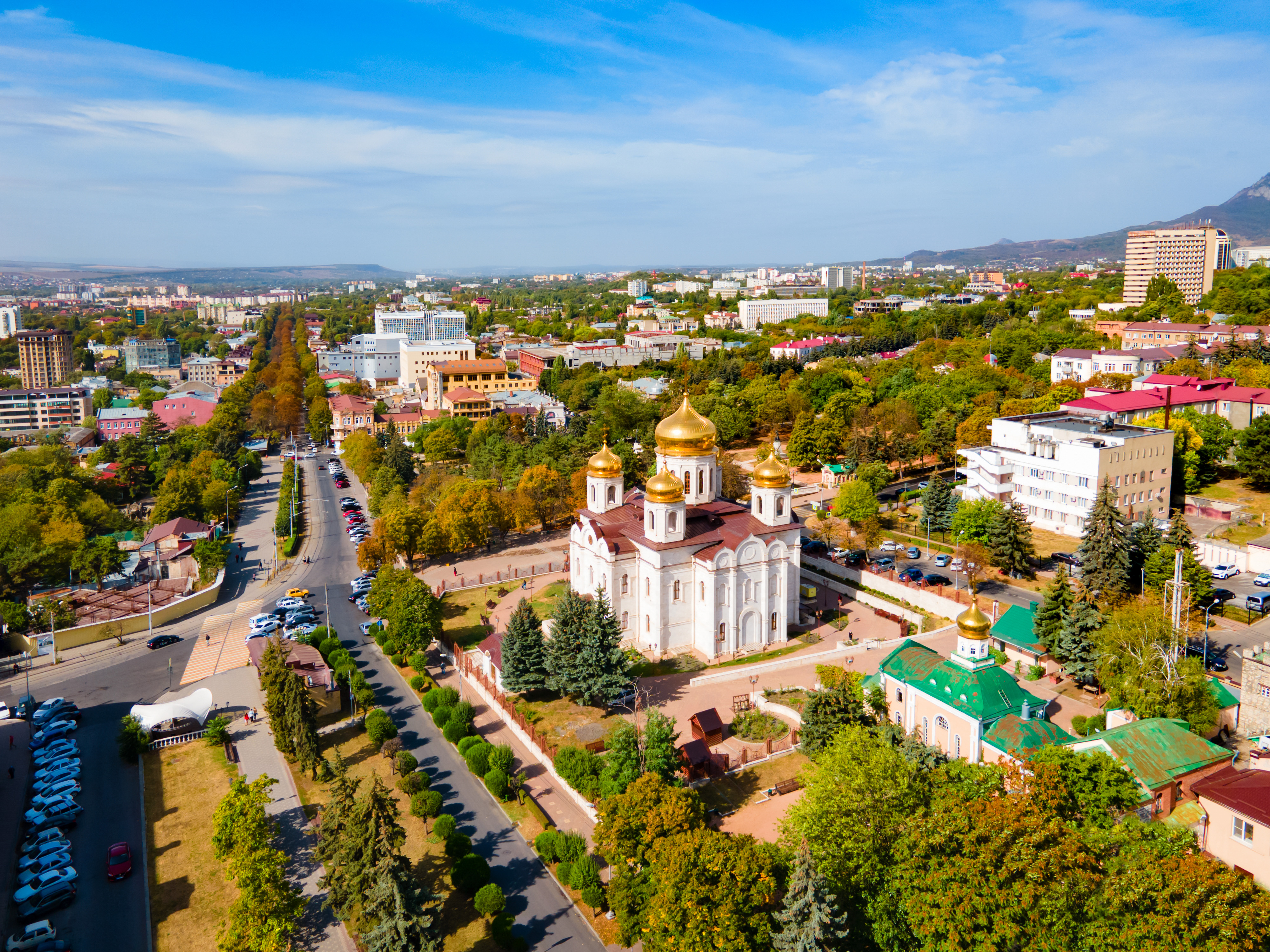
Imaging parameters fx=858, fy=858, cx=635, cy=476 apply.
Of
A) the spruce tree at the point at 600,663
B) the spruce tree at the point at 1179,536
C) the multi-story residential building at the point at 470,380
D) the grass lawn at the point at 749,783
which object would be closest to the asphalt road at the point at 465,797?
the spruce tree at the point at 600,663

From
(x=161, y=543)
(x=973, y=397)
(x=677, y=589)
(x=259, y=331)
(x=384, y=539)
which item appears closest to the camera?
(x=677, y=589)

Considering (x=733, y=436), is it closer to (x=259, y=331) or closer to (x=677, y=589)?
(x=677, y=589)

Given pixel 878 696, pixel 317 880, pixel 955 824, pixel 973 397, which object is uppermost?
pixel 973 397

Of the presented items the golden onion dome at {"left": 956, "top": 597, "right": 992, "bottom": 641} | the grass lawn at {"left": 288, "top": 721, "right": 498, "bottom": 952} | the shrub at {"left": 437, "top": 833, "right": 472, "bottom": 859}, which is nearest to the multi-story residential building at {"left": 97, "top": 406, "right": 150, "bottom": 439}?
the grass lawn at {"left": 288, "top": 721, "right": 498, "bottom": 952}

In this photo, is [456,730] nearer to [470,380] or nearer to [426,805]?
[426,805]

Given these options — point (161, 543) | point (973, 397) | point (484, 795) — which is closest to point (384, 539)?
point (161, 543)

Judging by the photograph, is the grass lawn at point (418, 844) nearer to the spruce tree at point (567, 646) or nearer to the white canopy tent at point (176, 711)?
the white canopy tent at point (176, 711)

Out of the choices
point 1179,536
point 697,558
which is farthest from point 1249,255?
point 697,558
